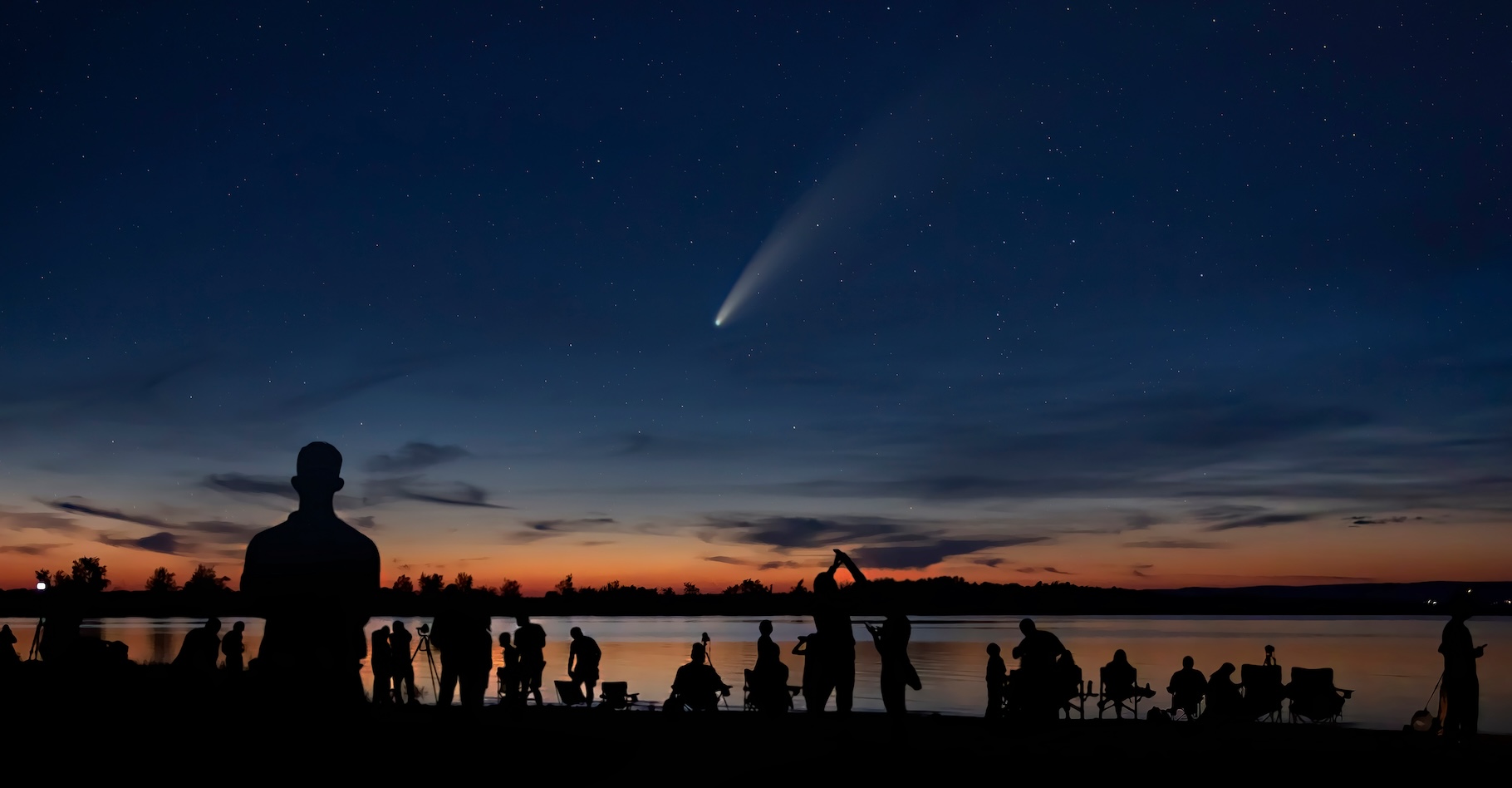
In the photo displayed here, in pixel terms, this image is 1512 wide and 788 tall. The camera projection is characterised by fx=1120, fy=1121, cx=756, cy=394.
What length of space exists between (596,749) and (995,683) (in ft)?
22.5

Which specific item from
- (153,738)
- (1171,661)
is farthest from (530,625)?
(1171,661)

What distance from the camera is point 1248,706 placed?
1962 centimetres

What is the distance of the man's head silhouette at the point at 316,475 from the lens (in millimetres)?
12109

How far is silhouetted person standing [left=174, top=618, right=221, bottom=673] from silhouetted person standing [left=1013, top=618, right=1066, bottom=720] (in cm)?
1158

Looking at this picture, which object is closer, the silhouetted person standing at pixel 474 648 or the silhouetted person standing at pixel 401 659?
the silhouetted person standing at pixel 474 648

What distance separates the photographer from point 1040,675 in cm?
1560

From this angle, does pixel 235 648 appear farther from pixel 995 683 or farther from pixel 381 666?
pixel 995 683

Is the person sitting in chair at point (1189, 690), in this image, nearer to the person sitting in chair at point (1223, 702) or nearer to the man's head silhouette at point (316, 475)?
the person sitting in chair at point (1223, 702)

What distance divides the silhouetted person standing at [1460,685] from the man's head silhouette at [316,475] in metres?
13.9

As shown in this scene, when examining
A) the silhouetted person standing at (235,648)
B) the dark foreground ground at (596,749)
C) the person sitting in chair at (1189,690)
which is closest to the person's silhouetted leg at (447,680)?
the dark foreground ground at (596,749)

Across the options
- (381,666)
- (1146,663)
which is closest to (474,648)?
(381,666)

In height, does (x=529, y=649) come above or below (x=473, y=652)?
below

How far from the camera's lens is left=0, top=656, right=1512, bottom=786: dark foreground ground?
11266mm

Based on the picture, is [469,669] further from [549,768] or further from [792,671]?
[792,671]
